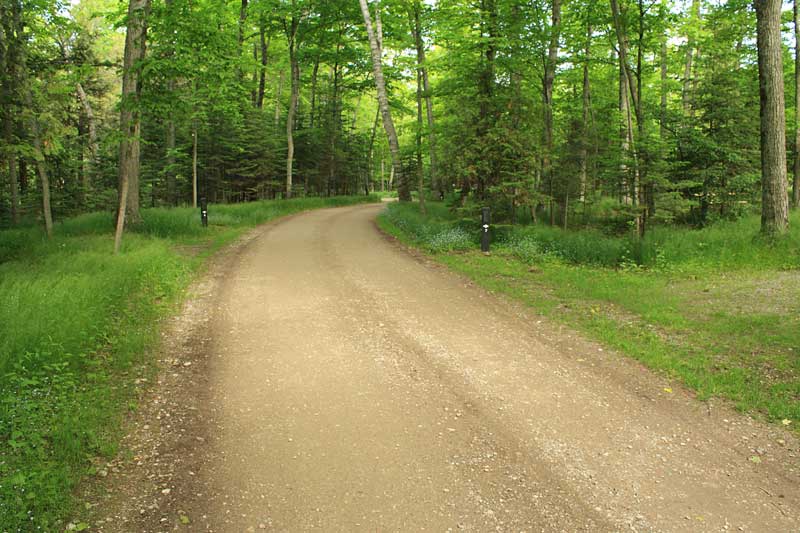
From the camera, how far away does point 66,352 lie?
5359 mm

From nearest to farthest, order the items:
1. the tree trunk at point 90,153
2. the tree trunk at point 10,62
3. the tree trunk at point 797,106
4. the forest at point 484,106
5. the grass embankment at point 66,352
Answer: the grass embankment at point 66,352
the forest at point 484,106
the tree trunk at point 10,62
the tree trunk at point 797,106
the tree trunk at point 90,153

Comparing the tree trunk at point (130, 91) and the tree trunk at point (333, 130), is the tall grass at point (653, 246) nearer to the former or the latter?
the tree trunk at point (130, 91)

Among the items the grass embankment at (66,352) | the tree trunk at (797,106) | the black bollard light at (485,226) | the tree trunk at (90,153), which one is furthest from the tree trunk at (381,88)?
the tree trunk at (797,106)

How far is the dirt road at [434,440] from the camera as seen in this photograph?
3.33 metres

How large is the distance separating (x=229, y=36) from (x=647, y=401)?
1260cm

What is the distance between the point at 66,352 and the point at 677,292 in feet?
29.2

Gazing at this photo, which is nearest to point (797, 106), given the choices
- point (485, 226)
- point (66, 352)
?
point (485, 226)

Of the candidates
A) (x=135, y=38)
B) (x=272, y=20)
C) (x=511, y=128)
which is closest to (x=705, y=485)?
(x=511, y=128)

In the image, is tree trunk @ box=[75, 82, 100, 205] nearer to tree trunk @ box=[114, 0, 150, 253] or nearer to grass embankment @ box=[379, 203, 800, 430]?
tree trunk @ box=[114, 0, 150, 253]

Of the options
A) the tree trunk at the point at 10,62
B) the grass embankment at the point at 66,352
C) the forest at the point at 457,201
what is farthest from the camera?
the tree trunk at the point at 10,62

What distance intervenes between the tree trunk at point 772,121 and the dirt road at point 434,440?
23.4 feet

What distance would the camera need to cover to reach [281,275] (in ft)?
32.8

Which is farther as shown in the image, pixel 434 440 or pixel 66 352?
pixel 66 352

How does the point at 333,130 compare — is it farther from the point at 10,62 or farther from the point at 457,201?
the point at 10,62
